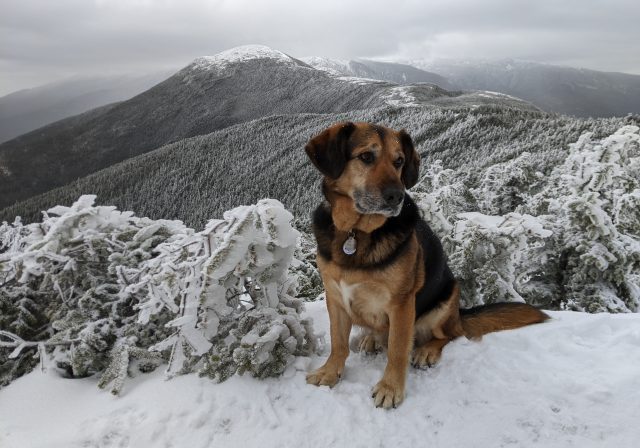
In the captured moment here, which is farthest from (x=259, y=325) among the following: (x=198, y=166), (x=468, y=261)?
(x=198, y=166)

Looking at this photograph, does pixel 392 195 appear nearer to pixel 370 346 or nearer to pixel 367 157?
pixel 367 157

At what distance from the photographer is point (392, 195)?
3.01 meters

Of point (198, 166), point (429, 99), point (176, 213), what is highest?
point (429, 99)

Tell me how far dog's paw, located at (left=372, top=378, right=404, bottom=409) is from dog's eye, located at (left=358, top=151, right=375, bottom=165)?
1.68 metres

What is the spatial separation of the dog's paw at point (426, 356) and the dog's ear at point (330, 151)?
167cm

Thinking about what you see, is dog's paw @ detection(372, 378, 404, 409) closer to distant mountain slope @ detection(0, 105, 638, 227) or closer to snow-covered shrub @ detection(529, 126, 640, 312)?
snow-covered shrub @ detection(529, 126, 640, 312)

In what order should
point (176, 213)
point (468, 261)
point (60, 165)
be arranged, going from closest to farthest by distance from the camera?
1. point (468, 261)
2. point (176, 213)
3. point (60, 165)

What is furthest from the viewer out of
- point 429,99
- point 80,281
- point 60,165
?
point 60,165

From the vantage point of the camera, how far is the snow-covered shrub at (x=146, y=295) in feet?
11.6

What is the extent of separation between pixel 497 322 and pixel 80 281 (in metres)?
4.30

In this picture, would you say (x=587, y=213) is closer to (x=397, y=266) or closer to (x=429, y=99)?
(x=397, y=266)

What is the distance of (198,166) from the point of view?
114 metres

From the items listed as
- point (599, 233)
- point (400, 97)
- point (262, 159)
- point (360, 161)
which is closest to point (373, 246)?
point (360, 161)

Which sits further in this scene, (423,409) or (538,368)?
(538,368)
